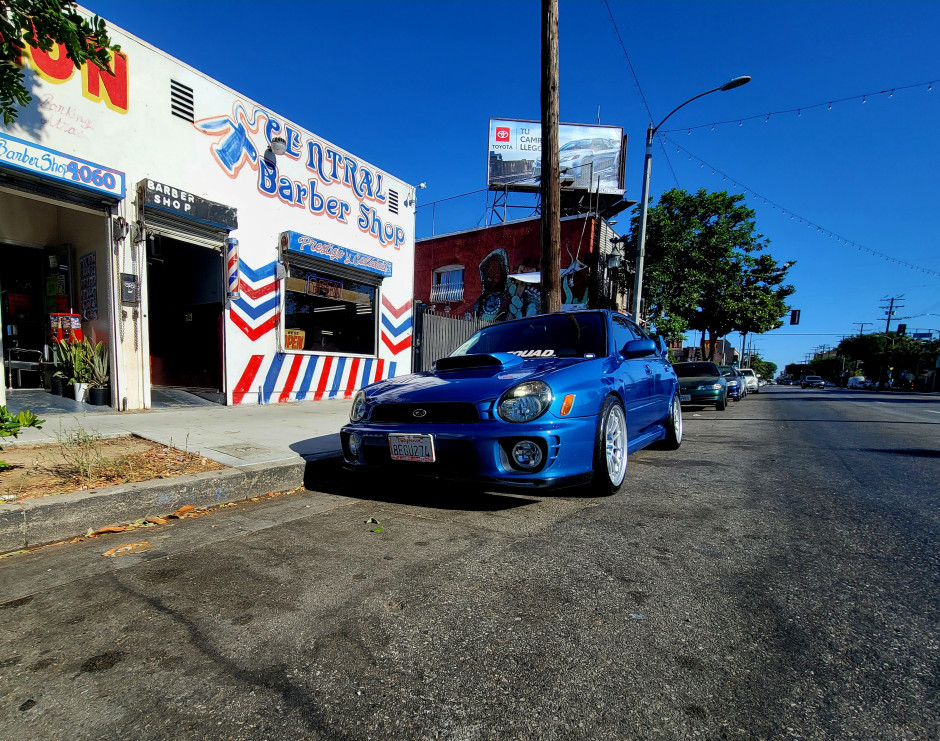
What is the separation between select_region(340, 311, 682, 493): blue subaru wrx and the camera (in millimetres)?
3029

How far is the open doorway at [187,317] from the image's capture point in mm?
8023

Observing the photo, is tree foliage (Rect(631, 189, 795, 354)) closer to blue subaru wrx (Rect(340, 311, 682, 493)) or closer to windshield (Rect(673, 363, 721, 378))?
windshield (Rect(673, 363, 721, 378))

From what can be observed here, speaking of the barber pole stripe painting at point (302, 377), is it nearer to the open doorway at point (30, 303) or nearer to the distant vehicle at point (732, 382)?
the open doorway at point (30, 303)

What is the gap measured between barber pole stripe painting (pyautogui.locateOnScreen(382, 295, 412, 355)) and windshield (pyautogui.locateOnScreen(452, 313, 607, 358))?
6328 millimetres

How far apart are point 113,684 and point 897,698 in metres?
2.46

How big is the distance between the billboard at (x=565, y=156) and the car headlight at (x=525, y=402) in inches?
748

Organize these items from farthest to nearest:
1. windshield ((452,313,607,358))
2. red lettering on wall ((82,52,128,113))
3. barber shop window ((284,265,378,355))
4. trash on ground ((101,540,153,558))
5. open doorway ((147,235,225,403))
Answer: barber shop window ((284,265,378,355))
open doorway ((147,235,225,403))
red lettering on wall ((82,52,128,113))
windshield ((452,313,607,358))
trash on ground ((101,540,153,558))

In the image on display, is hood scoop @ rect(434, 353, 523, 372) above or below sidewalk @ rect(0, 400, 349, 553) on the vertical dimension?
above

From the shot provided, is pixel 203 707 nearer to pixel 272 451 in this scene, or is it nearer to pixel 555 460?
pixel 555 460

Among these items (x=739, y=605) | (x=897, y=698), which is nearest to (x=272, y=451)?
(x=739, y=605)

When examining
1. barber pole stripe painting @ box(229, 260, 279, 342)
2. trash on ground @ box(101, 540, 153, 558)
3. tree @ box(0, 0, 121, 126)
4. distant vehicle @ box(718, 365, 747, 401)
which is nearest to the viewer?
trash on ground @ box(101, 540, 153, 558)

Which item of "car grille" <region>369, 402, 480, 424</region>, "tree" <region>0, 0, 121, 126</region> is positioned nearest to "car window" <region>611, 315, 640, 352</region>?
"car grille" <region>369, 402, 480, 424</region>

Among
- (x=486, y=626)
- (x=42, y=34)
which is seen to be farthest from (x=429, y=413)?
(x=42, y=34)

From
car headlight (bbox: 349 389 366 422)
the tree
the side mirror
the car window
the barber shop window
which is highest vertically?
the tree
